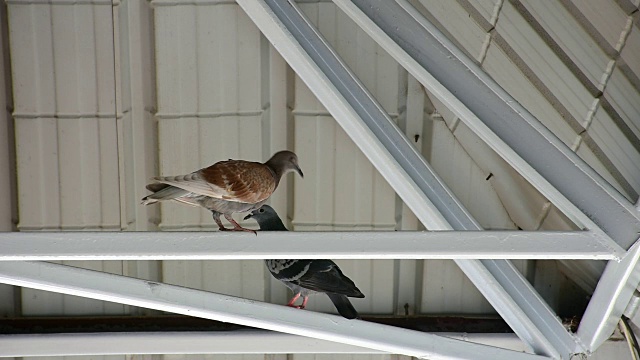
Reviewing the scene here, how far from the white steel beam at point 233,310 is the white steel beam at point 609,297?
32cm

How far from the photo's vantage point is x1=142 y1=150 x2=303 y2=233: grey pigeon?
3195 mm

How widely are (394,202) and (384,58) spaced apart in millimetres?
984

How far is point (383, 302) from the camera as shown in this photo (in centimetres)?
507

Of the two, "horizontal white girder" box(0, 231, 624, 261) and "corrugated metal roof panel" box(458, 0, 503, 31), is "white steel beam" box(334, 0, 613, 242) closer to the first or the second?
"horizontal white girder" box(0, 231, 624, 261)

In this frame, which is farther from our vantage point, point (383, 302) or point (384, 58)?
point (383, 302)

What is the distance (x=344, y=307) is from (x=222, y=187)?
1060 mm

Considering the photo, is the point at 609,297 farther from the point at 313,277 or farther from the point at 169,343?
the point at 169,343

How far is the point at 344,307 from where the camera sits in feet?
12.8

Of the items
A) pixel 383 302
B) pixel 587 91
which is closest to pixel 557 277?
pixel 383 302

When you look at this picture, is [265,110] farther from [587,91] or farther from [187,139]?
[587,91]

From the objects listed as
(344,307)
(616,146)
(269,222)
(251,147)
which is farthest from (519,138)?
(251,147)

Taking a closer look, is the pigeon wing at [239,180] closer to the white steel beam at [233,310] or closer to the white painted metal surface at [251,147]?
the white steel beam at [233,310]

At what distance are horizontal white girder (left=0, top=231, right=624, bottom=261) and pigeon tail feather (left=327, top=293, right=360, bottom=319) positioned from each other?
3.35 feet

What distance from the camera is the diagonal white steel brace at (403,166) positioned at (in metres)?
3.69
